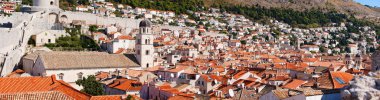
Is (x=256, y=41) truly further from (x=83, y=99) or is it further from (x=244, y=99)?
(x=83, y=99)

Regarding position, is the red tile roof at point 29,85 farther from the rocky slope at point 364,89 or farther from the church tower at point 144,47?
the church tower at point 144,47

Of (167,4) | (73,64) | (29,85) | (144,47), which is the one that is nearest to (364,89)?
(29,85)

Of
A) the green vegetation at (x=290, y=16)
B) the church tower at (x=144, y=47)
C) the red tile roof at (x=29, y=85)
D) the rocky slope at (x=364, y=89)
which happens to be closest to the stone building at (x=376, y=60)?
the rocky slope at (x=364, y=89)

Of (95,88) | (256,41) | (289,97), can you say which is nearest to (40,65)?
(95,88)

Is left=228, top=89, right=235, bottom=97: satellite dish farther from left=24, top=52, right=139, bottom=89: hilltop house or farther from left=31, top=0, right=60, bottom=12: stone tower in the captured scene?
left=31, top=0, right=60, bottom=12: stone tower

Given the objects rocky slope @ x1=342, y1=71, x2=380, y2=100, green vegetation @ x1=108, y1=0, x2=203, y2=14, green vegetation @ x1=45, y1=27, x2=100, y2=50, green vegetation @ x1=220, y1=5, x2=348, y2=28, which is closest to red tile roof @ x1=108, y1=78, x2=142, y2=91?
rocky slope @ x1=342, y1=71, x2=380, y2=100

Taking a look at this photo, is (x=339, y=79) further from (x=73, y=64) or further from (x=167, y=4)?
(x=167, y=4)

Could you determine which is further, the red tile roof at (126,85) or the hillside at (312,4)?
the hillside at (312,4)
